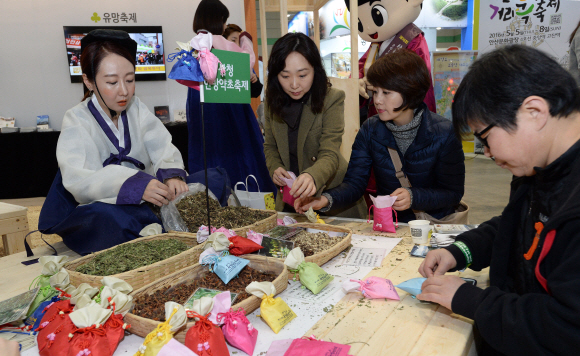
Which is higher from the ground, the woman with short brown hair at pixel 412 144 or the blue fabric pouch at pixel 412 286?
the woman with short brown hair at pixel 412 144

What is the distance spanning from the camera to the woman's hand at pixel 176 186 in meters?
1.82

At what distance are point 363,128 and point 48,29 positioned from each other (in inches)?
219

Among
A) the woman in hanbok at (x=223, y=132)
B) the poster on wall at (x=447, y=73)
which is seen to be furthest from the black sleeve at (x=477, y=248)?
the poster on wall at (x=447, y=73)

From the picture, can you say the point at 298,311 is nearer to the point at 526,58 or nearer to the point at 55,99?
the point at 526,58

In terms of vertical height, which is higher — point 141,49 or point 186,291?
point 141,49

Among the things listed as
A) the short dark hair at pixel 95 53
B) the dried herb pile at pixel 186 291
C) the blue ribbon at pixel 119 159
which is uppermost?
the short dark hair at pixel 95 53

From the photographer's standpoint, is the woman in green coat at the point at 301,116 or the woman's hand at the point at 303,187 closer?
the woman's hand at the point at 303,187

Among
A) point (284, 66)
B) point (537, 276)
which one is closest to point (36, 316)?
point (537, 276)

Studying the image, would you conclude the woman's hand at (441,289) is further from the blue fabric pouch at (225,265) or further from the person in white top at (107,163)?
the person in white top at (107,163)

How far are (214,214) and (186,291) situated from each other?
602mm

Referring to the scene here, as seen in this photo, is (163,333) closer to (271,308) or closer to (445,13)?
(271,308)

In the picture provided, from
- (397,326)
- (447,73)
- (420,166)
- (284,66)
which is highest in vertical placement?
(447,73)

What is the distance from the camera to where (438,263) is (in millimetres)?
1177

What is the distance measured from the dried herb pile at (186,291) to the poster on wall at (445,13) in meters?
7.98
